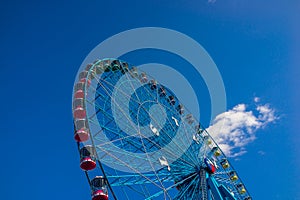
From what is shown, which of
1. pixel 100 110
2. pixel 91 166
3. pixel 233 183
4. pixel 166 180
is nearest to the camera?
pixel 91 166

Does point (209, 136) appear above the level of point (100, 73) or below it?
below

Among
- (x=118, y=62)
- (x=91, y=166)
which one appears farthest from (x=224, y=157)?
(x=91, y=166)

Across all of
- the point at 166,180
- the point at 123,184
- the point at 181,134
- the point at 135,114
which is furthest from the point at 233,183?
the point at 123,184

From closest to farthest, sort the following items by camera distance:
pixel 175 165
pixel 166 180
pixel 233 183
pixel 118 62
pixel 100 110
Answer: pixel 100 110 → pixel 166 180 → pixel 175 165 → pixel 118 62 → pixel 233 183

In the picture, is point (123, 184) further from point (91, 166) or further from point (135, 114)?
point (135, 114)

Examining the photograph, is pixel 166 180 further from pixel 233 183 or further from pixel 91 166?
pixel 233 183

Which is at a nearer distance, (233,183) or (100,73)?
(100,73)

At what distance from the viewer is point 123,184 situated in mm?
13164

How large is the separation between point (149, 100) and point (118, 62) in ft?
8.39

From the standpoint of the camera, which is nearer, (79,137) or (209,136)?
(79,137)

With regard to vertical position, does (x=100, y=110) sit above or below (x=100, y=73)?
below

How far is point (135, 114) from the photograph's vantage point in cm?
1631

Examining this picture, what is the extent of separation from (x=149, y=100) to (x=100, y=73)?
3.36 m

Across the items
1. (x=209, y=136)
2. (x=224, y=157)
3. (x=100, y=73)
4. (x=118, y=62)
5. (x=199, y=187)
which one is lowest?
(x=199, y=187)
